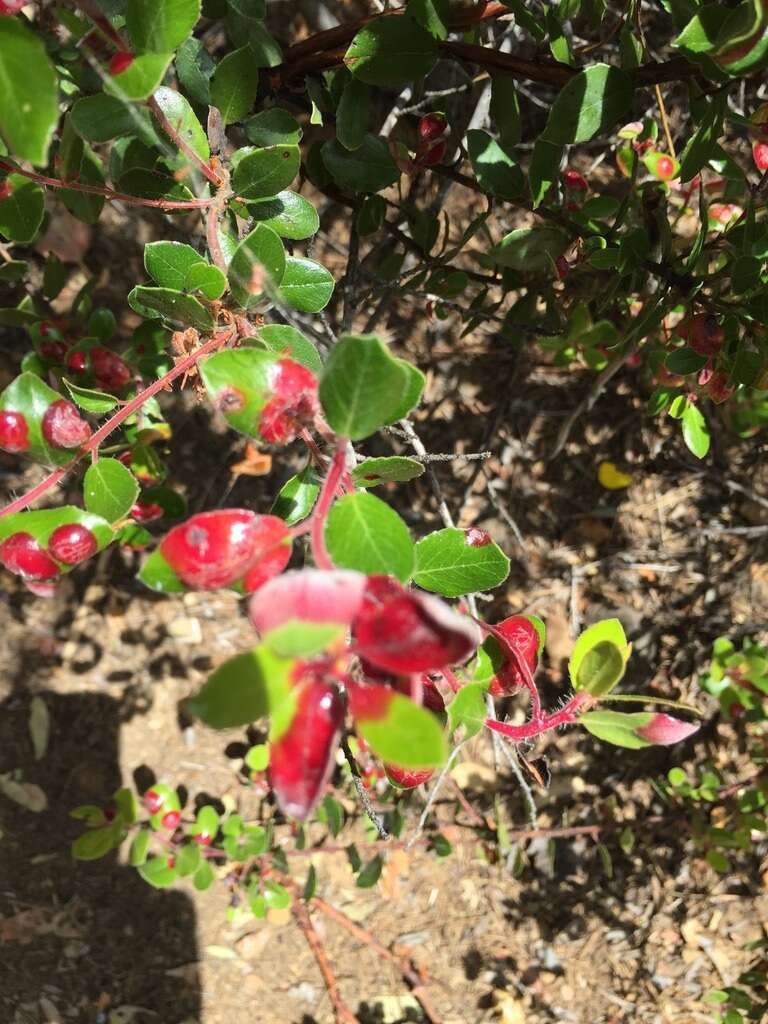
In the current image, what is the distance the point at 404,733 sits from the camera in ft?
1.44

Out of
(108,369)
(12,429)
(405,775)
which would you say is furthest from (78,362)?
(405,775)

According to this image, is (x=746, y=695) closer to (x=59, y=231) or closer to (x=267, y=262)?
(x=267, y=262)

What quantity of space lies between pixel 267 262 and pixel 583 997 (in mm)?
2175

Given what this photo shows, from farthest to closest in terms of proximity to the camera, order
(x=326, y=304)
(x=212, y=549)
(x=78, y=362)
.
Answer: (x=78, y=362) < (x=326, y=304) < (x=212, y=549)

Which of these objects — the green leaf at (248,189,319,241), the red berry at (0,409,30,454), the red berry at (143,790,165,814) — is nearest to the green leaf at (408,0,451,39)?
the green leaf at (248,189,319,241)

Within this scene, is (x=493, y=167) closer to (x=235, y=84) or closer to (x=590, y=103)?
(x=590, y=103)

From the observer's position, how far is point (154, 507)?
132cm

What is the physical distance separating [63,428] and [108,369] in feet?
1.31

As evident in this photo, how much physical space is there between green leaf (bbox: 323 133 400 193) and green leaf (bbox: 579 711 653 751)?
71 centimetres

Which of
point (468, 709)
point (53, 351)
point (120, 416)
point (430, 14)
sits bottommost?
point (53, 351)

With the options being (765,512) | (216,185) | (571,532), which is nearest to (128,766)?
(571,532)

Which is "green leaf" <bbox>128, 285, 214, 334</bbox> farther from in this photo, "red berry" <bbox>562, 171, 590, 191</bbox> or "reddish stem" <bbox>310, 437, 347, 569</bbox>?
"red berry" <bbox>562, 171, 590, 191</bbox>

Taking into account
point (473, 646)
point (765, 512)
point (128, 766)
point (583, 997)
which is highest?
point (473, 646)

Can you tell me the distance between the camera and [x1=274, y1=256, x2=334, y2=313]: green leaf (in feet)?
2.95
